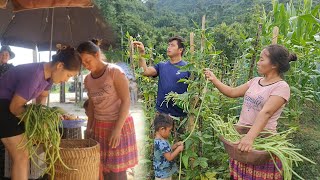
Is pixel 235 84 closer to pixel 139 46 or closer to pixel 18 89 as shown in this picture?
pixel 139 46

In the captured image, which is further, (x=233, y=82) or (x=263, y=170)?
(x=233, y=82)

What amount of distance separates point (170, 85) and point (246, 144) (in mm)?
1243

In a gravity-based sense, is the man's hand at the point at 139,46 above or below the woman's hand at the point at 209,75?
above

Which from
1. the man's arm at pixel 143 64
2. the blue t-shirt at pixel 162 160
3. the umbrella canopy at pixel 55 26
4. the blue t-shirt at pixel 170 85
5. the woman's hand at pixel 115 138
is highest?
the umbrella canopy at pixel 55 26

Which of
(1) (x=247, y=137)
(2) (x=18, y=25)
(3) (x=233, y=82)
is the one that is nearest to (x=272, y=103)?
(1) (x=247, y=137)

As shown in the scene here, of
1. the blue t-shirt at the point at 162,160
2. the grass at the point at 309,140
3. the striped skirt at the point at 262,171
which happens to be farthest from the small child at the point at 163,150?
the grass at the point at 309,140

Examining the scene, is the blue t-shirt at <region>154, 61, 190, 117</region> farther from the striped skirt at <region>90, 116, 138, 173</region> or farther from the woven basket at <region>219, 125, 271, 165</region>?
the woven basket at <region>219, 125, 271, 165</region>

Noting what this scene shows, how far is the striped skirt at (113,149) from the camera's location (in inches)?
101

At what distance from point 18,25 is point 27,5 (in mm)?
1617

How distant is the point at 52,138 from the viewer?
2.27 metres

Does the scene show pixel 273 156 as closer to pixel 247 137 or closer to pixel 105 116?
pixel 247 137

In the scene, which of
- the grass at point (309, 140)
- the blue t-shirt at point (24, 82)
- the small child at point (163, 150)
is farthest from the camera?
the grass at point (309, 140)

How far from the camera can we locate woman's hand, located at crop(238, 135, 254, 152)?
184 cm

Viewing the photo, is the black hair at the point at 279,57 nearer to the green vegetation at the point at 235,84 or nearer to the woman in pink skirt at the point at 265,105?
the woman in pink skirt at the point at 265,105
